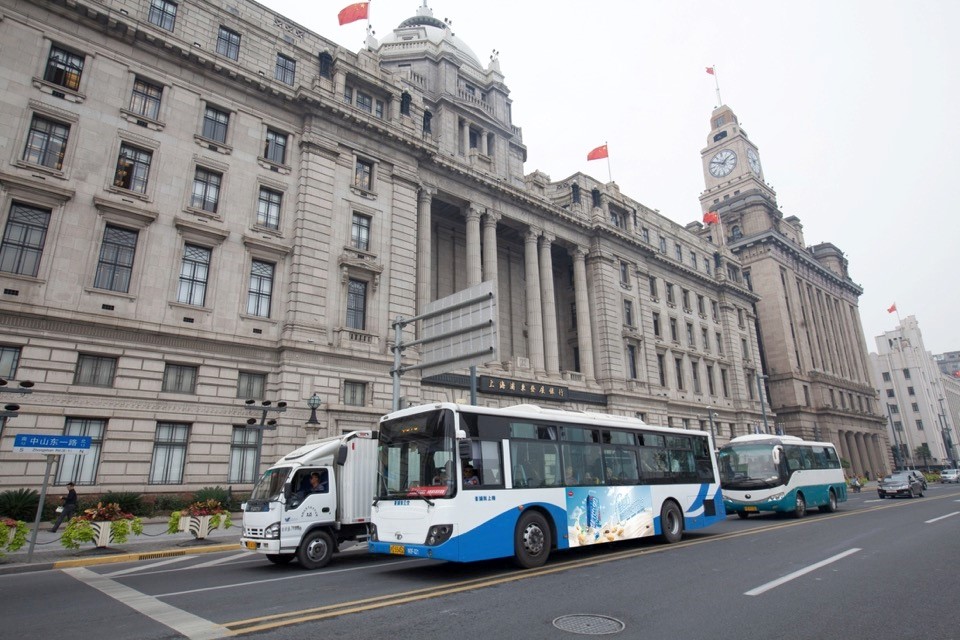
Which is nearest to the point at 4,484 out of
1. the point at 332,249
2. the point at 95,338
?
the point at 95,338

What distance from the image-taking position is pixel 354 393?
1038 inches

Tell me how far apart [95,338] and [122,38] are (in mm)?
13385

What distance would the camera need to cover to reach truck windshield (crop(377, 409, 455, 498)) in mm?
10484

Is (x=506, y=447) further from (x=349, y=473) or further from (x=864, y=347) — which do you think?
(x=864, y=347)

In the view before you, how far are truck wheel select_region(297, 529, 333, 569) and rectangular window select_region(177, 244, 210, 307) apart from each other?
14.6 meters

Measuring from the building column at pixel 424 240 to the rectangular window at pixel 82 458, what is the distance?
16551mm

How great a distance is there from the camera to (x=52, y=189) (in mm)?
20438

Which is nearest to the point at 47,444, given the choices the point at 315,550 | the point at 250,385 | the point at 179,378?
the point at 315,550

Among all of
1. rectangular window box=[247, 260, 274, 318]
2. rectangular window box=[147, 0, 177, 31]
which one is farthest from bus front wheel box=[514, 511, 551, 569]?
rectangular window box=[147, 0, 177, 31]

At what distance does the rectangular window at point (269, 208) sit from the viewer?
26.2 m

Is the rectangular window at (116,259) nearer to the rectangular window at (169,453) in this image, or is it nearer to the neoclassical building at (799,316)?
the rectangular window at (169,453)

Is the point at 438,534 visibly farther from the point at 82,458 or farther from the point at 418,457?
the point at 82,458

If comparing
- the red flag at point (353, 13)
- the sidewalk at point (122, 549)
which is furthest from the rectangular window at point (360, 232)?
the sidewalk at point (122, 549)

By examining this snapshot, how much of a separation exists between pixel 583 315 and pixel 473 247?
11.6m
